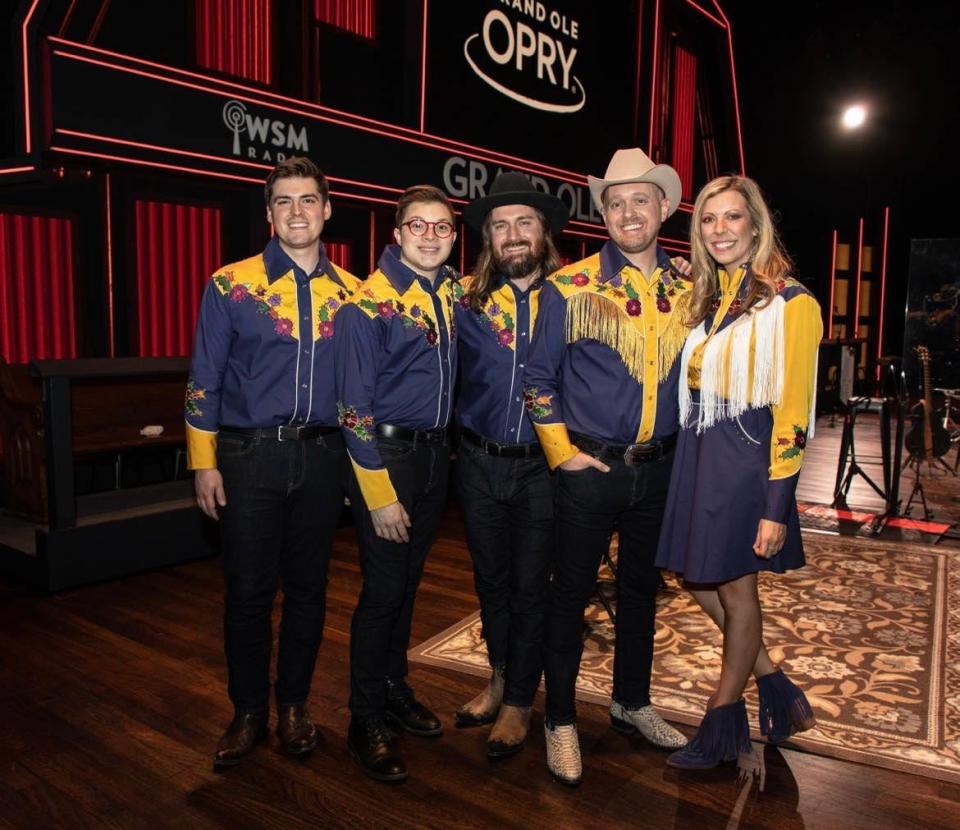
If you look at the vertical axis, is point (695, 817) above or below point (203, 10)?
below

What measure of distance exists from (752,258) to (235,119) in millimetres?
3099

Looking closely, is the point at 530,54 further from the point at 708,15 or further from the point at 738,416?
the point at 738,416

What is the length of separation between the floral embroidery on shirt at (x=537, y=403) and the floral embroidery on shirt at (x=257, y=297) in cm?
68

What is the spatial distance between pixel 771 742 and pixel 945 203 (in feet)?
40.8

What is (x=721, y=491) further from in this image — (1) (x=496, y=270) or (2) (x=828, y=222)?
(2) (x=828, y=222)

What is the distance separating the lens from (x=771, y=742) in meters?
2.61

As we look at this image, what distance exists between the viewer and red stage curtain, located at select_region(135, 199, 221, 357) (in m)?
5.80

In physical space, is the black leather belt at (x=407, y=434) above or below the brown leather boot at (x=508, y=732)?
above

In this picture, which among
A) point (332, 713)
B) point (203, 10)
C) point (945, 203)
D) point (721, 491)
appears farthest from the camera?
point (945, 203)

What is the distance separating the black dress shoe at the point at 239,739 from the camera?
95.3 inches

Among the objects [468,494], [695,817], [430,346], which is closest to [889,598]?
[695,817]

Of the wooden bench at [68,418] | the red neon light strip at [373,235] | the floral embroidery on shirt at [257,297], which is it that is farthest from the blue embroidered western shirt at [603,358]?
the red neon light strip at [373,235]

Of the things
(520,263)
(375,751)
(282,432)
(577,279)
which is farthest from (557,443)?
(375,751)

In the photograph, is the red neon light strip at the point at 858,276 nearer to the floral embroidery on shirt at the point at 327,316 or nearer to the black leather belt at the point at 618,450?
the black leather belt at the point at 618,450
